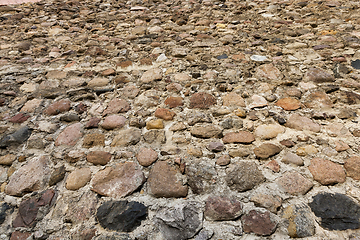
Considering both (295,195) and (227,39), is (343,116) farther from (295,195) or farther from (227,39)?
(227,39)

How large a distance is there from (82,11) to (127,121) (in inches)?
123

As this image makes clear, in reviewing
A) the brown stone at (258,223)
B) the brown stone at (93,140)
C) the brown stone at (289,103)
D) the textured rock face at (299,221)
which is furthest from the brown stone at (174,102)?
the textured rock face at (299,221)

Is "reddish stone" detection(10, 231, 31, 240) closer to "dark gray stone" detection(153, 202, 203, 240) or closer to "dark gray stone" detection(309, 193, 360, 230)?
"dark gray stone" detection(153, 202, 203, 240)

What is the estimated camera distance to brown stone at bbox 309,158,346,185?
1.40 metres

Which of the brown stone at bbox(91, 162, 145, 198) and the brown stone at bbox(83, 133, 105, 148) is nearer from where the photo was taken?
the brown stone at bbox(91, 162, 145, 198)

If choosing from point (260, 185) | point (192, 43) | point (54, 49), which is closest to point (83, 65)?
point (54, 49)

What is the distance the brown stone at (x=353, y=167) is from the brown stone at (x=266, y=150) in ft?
1.47

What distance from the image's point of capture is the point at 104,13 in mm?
3783

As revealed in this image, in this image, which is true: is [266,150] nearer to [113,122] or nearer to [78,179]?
[113,122]

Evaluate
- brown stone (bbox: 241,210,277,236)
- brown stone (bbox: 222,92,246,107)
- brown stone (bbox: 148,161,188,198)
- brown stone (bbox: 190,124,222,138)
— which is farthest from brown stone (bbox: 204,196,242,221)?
brown stone (bbox: 222,92,246,107)

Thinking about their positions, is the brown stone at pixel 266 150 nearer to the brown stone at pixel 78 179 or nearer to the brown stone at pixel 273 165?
the brown stone at pixel 273 165

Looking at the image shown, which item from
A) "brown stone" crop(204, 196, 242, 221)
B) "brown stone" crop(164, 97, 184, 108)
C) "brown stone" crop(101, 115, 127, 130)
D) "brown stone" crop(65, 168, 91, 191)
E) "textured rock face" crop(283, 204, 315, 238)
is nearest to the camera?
"textured rock face" crop(283, 204, 315, 238)

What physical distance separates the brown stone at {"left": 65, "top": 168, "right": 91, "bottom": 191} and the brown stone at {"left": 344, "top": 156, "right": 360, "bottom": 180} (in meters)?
1.89

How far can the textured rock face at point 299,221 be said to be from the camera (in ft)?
3.97
